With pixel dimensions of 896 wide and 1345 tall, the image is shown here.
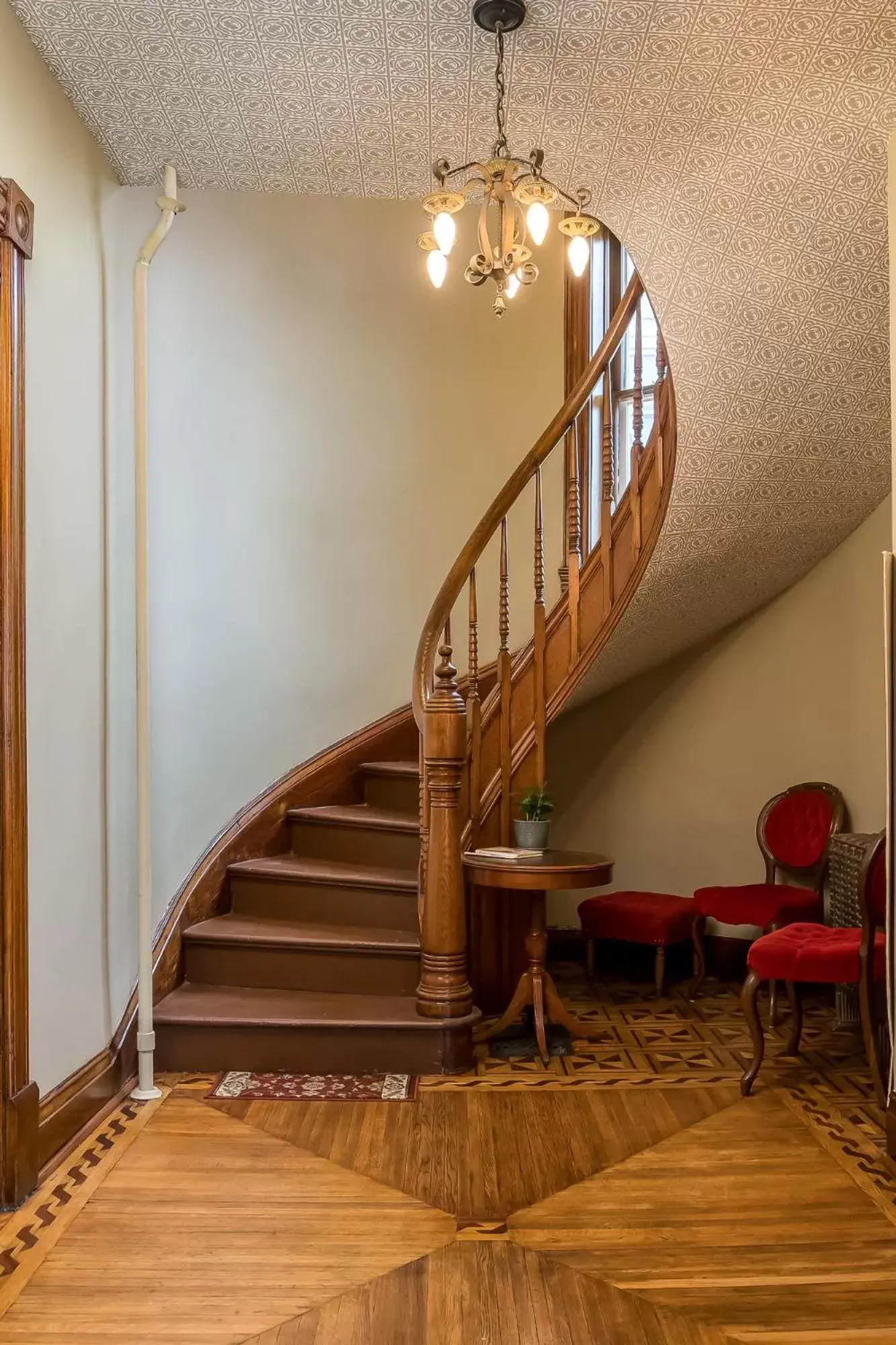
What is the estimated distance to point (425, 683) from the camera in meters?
3.80

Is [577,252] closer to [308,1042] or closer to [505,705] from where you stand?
[505,705]

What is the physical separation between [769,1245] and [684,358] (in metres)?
2.58

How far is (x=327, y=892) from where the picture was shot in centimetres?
414

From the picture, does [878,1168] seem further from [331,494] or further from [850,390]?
[331,494]

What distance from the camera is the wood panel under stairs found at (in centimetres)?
351

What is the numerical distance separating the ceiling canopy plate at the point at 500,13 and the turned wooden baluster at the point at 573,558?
176 centimetres

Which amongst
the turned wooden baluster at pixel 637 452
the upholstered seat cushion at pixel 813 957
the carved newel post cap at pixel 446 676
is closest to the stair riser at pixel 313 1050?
the upholstered seat cushion at pixel 813 957

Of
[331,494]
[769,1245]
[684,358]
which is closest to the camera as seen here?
[769,1245]

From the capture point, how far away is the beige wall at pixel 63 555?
9.03 ft

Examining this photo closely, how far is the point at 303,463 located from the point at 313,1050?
2.58 m

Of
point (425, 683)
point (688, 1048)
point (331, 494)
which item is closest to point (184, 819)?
point (425, 683)

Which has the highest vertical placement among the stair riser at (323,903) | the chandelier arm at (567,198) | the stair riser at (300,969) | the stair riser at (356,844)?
the chandelier arm at (567,198)

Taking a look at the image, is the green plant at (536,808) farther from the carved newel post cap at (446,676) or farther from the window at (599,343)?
the window at (599,343)

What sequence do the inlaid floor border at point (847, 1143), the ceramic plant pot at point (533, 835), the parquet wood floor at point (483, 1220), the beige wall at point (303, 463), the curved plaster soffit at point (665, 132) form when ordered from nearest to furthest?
the parquet wood floor at point (483, 1220) → the curved plaster soffit at point (665, 132) → the inlaid floor border at point (847, 1143) → the ceramic plant pot at point (533, 835) → the beige wall at point (303, 463)
